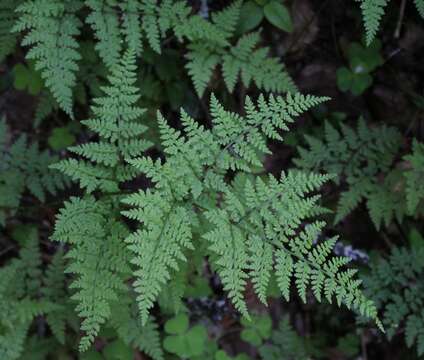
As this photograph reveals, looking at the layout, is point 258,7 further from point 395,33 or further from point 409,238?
point 409,238

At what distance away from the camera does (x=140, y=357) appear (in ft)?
15.1

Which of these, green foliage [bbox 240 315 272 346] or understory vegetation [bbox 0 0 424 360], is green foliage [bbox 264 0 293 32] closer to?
understory vegetation [bbox 0 0 424 360]

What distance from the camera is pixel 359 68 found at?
4.87 meters

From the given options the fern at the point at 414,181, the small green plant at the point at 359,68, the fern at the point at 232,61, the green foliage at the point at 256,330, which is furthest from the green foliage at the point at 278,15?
the green foliage at the point at 256,330

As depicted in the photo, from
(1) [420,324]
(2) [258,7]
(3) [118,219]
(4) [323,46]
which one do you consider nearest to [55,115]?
(3) [118,219]

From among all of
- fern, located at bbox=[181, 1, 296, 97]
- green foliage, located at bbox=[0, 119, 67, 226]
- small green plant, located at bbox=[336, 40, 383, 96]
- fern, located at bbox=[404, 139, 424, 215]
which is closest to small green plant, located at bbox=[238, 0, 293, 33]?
fern, located at bbox=[181, 1, 296, 97]

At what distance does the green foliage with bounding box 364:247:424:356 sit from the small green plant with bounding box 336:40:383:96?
1560mm

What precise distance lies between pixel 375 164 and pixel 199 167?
78.3 inches

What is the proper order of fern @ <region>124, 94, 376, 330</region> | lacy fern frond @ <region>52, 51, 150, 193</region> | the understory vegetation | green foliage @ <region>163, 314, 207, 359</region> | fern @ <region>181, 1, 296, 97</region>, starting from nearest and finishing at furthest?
fern @ <region>124, 94, 376, 330</region>, the understory vegetation, lacy fern frond @ <region>52, 51, 150, 193</region>, fern @ <region>181, 1, 296, 97</region>, green foliage @ <region>163, 314, 207, 359</region>

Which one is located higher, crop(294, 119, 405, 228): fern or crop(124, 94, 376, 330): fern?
crop(294, 119, 405, 228): fern

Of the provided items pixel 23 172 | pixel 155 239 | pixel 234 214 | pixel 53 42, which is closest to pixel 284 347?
pixel 234 214

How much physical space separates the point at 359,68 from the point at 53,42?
109 inches

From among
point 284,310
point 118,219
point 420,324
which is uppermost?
point 118,219

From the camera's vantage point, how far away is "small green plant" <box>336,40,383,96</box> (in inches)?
190
